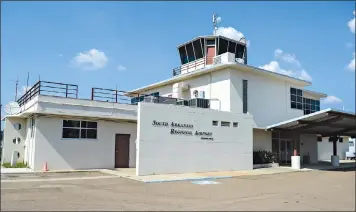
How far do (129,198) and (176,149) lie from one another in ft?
24.3

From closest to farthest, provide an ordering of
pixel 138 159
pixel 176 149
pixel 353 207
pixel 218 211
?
1. pixel 218 211
2. pixel 353 207
3. pixel 138 159
4. pixel 176 149

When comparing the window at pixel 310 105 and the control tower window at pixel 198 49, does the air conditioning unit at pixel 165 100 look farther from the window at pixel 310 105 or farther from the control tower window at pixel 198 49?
the window at pixel 310 105

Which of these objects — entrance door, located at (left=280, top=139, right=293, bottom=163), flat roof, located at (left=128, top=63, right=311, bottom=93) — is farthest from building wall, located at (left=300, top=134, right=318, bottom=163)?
flat roof, located at (left=128, top=63, right=311, bottom=93)

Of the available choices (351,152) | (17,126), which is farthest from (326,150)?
(17,126)

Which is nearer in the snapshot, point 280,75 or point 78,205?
point 78,205

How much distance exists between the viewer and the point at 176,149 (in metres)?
17.2

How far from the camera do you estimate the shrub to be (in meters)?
22.3

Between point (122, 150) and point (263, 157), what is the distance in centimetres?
975

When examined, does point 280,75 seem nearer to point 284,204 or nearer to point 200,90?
point 200,90

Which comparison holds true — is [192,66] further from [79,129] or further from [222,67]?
[79,129]

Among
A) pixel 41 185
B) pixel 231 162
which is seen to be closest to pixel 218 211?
pixel 41 185

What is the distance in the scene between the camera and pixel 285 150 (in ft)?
85.3

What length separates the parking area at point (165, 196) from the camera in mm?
8719

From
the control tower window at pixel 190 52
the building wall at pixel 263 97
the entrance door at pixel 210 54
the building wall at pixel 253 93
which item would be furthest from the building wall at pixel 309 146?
the control tower window at pixel 190 52
